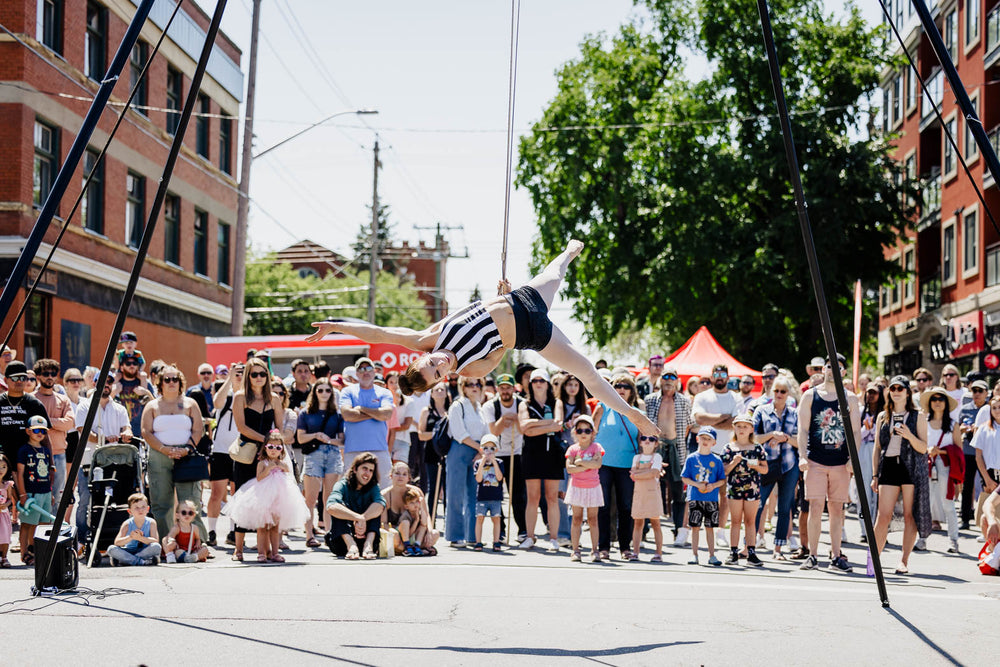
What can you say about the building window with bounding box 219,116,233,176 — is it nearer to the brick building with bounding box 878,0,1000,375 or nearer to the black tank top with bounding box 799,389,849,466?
the brick building with bounding box 878,0,1000,375

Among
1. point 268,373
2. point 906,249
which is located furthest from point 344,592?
point 906,249

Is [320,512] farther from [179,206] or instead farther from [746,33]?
[746,33]

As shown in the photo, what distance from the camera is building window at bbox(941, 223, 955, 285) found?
33594mm

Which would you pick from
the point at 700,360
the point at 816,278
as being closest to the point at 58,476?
the point at 816,278

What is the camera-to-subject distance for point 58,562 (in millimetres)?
8359

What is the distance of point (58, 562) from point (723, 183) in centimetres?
2542

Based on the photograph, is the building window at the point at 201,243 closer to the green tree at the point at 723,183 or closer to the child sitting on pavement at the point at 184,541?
the green tree at the point at 723,183

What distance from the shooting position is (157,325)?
26.9 metres

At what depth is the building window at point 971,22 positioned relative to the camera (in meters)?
30.8

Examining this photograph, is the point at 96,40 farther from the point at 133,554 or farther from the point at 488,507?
the point at 133,554

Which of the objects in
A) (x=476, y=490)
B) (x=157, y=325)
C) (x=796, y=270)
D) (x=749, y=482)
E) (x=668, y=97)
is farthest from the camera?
(x=668, y=97)

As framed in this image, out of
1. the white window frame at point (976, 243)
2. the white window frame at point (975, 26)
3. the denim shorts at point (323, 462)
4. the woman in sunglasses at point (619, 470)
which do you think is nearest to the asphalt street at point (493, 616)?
the woman in sunglasses at point (619, 470)

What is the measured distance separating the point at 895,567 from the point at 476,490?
444 centimetres

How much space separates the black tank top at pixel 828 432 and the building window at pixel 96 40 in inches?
676
